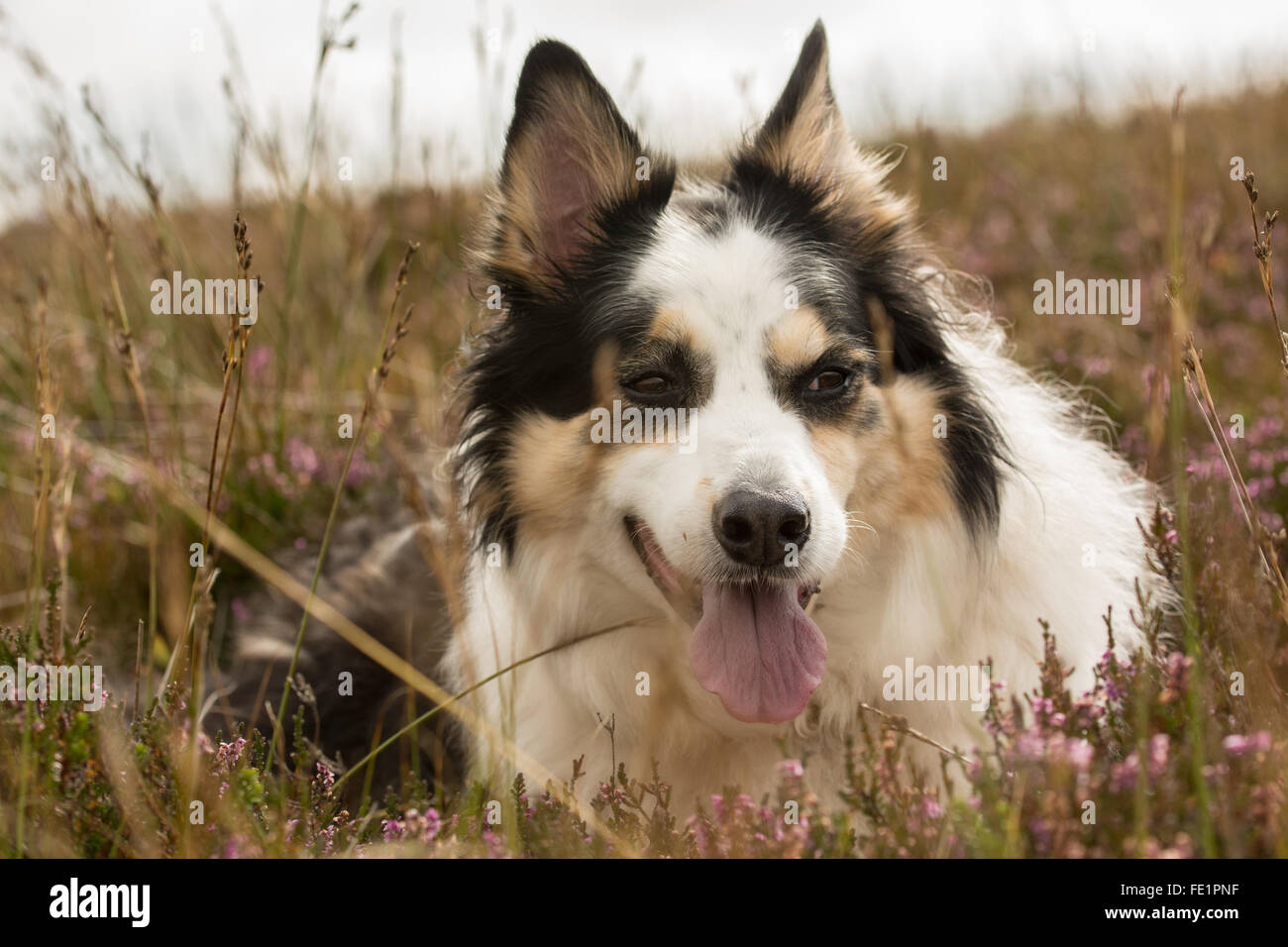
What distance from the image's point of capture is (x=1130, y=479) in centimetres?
408

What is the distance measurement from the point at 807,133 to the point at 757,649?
1661 mm

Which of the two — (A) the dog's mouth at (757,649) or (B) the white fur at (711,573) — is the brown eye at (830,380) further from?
(A) the dog's mouth at (757,649)

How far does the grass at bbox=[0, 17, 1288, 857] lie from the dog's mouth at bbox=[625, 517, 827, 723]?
0.98ft

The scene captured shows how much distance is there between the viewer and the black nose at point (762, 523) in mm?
2551

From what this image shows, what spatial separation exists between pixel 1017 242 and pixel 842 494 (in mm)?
5990

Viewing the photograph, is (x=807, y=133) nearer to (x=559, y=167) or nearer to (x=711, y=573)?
(x=559, y=167)

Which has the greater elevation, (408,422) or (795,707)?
(408,422)

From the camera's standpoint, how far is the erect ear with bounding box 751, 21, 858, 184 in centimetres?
333

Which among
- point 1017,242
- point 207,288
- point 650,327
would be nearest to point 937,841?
point 650,327

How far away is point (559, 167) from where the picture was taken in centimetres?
331

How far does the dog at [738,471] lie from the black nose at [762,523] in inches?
0.8

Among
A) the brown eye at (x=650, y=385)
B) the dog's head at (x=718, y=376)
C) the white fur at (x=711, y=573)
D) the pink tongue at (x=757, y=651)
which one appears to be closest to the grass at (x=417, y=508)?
the white fur at (x=711, y=573)

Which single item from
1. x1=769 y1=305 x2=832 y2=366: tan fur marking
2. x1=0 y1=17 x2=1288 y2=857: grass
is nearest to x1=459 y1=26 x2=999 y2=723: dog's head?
x1=769 y1=305 x2=832 y2=366: tan fur marking
